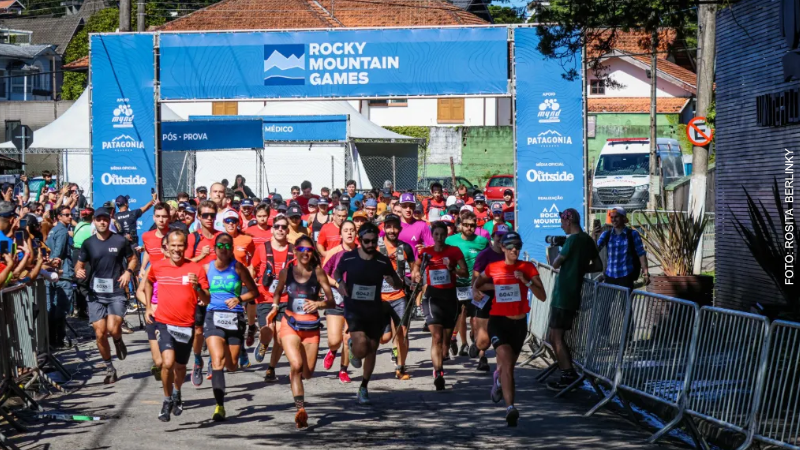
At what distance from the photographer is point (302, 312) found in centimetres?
1048

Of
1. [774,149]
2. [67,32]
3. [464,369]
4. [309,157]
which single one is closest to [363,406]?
[464,369]

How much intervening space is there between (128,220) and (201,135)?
3.35 meters

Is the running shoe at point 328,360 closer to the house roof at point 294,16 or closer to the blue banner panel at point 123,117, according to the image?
the blue banner panel at point 123,117

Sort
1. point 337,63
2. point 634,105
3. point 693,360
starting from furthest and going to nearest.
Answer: point 634,105
point 337,63
point 693,360

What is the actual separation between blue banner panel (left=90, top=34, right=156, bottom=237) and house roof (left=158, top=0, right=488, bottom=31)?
113 feet

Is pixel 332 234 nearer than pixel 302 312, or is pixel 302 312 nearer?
pixel 302 312

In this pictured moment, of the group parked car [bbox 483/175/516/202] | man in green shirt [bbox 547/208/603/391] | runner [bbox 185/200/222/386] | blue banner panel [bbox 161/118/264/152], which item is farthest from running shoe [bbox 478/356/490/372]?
parked car [bbox 483/175/516/202]

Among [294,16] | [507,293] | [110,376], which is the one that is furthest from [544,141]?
[294,16]

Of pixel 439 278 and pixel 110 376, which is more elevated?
pixel 439 278

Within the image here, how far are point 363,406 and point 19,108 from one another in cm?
4961

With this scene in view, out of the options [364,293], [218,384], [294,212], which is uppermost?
[294,212]

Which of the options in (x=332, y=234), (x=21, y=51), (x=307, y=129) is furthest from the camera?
(x=21, y=51)

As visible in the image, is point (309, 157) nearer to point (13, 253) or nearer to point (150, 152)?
point (150, 152)

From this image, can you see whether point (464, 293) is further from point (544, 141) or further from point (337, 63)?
point (337, 63)
